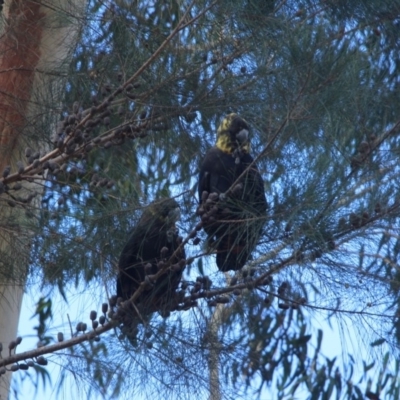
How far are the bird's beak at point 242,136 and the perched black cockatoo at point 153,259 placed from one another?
0.24m

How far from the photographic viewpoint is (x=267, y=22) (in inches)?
91.4

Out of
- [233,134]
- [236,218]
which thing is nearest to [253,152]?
[233,134]

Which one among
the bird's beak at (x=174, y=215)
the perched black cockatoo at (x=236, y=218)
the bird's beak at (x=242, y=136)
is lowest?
the perched black cockatoo at (x=236, y=218)

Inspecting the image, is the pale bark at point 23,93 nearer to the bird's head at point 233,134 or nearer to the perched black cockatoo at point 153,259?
the perched black cockatoo at point 153,259

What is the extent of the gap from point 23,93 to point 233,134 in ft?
1.91

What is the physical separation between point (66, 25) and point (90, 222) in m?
0.57

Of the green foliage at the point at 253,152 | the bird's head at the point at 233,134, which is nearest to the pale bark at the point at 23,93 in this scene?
the green foliage at the point at 253,152

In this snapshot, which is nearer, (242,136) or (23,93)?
(242,136)

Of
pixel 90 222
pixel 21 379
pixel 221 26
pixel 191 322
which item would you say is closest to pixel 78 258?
pixel 90 222

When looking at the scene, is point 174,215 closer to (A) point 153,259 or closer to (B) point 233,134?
(A) point 153,259

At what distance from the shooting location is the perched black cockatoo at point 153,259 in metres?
2.09

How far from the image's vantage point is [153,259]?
2.27 metres

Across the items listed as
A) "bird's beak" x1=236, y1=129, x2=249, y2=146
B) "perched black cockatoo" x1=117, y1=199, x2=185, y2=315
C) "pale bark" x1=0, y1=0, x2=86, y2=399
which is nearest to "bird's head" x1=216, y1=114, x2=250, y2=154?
"bird's beak" x1=236, y1=129, x2=249, y2=146

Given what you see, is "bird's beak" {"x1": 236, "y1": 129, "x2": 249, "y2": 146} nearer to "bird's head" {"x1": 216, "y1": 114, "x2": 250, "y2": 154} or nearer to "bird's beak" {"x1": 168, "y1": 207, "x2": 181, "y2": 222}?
"bird's head" {"x1": 216, "y1": 114, "x2": 250, "y2": 154}
